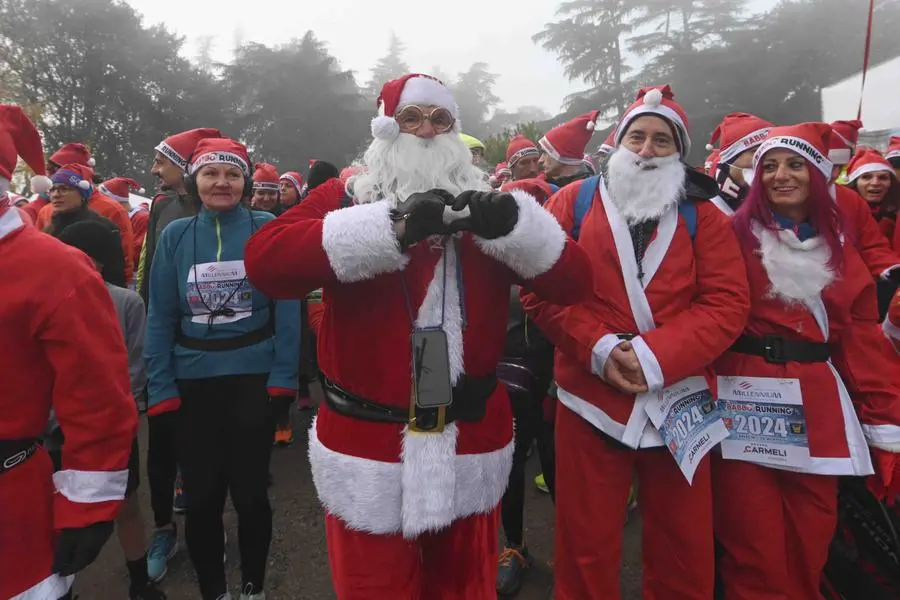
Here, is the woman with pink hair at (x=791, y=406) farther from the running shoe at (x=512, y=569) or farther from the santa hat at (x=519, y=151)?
the santa hat at (x=519, y=151)

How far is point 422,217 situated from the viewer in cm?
144

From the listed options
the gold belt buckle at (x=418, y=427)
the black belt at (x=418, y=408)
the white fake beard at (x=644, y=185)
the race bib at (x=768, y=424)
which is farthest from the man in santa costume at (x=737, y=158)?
the gold belt buckle at (x=418, y=427)

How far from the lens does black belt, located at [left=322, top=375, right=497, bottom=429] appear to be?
1.66m

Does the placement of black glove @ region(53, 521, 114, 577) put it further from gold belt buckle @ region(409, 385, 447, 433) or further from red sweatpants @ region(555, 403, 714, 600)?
red sweatpants @ region(555, 403, 714, 600)

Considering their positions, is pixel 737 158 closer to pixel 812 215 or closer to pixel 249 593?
pixel 812 215

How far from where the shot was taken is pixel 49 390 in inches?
60.4

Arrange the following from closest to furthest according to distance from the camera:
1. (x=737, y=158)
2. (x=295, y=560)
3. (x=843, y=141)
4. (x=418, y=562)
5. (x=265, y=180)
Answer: (x=418, y=562)
(x=737, y=158)
(x=295, y=560)
(x=843, y=141)
(x=265, y=180)

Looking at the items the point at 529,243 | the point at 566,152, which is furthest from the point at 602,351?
the point at 566,152

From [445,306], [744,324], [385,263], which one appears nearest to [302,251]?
[385,263]

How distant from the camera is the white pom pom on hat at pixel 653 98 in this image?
86.6 inches

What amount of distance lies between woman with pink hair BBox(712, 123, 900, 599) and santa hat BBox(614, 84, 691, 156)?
37 centimetres

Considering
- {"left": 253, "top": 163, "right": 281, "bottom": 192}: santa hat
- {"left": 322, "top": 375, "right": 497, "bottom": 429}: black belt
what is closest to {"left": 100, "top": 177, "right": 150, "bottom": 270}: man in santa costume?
{"left": 253, "top": 163, "right": 281, "bottom": 192}: santa hat

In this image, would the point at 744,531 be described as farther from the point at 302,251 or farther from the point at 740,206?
the point at 302,251

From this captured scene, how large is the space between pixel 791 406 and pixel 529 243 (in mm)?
1357
